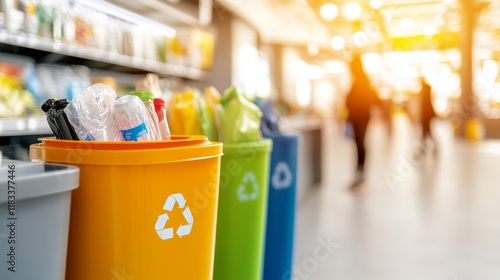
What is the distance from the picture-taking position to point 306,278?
2.04 m

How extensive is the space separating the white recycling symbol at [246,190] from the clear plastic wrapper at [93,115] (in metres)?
0.53

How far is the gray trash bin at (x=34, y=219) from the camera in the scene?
2.27 ft

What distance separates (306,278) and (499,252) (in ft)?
4.02

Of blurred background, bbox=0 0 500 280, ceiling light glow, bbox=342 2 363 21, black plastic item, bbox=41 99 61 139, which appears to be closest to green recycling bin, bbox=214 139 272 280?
black plastic item, bbox=41 99 61 139

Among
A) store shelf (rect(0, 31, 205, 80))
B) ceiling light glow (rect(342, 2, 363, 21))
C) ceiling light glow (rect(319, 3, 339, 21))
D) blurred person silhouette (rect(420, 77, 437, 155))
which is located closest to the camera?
store shelf (rect(0, 31, 205, 80))

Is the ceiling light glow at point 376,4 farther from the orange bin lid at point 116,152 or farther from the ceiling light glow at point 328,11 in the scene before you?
the orange bin lid at point 116,152

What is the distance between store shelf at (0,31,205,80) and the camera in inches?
83.7

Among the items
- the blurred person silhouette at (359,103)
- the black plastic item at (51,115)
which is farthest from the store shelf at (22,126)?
the blurred person silhouette at (359,103)

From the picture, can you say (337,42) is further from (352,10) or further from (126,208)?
(126,208)

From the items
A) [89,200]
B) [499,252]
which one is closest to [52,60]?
[89,200]

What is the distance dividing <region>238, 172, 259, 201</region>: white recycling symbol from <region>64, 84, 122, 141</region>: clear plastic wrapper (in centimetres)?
53

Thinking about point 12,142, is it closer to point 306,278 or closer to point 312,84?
point 306,278

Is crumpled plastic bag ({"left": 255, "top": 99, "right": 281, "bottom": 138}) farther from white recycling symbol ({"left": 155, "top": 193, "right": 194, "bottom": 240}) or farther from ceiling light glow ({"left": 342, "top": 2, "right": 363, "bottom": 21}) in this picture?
ceiling light glow ({"left": 342, "top": 2, "right": 363, "bottom": 21})

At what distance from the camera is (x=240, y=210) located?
1430 millimetres
